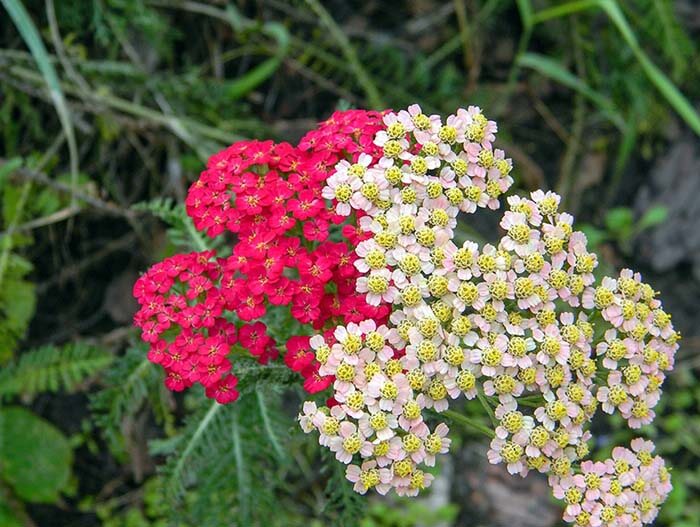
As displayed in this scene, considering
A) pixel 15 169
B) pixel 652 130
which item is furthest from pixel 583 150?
pixel 15 169

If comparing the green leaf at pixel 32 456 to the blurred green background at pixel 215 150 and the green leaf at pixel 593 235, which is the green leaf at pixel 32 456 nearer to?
the blurred green background at pixel 215 150

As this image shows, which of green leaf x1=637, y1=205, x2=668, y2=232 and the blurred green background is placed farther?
green leaf x1=637, y1=205, x2=668, y2=232

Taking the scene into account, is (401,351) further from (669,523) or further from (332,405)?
(669,523)

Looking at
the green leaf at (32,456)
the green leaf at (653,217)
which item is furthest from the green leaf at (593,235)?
the green leaf at (32,456)

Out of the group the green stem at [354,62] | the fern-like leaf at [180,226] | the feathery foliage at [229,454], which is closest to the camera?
the feathery foliage at [229,454]

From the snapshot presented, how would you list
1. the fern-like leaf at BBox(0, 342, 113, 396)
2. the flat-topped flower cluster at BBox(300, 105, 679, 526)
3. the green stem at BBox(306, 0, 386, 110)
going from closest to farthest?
the flat-topped flower cluster at BBox(300, 105, 679, 526) → the fern-like leaf at BBox(0, 342, 113, 396) → the green stem at BBox(306, 0, 386, 110)

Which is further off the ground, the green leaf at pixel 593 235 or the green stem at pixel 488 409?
the green leaf at pixel 593 235

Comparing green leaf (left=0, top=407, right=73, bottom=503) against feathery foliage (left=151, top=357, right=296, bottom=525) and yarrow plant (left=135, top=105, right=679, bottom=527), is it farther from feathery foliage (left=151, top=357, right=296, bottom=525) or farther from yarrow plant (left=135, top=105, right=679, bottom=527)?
yarrow plant (left=135, top=105, right=679, bottom=527)

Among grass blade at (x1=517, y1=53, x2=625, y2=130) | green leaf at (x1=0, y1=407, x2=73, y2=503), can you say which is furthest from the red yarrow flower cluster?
grass blade at (x1=517, y1=53, x2=625, y2=130)
